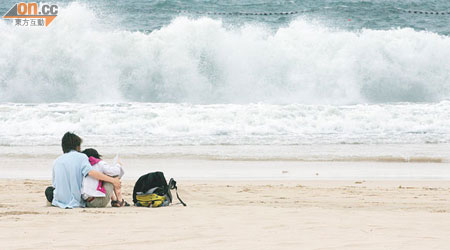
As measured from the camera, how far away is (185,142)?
1059cm

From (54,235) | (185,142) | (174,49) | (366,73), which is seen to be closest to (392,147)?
(185,142)

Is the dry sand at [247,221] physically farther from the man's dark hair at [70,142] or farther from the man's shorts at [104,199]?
the man's dark hair at [70,142]

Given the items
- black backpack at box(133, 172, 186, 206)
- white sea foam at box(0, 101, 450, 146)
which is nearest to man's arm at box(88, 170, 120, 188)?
black backpack at box(133, 172, 186, 206)

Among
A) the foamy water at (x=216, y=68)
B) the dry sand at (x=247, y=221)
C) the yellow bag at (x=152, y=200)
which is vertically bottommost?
the dry sand at (x=247, y=221)

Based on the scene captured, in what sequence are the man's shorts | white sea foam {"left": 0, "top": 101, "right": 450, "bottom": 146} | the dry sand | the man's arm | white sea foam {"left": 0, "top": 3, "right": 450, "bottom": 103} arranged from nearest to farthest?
the dry sand, the man's arm, the man's shorts, white sea foam {"left": 0, "top": 101, "right": 450, "bottom": 146}, white sea foam {"left": 0, "top": 3, "right": 450, "bottom": 103}

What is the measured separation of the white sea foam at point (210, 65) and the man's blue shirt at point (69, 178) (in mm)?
11354

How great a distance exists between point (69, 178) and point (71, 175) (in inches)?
1.6

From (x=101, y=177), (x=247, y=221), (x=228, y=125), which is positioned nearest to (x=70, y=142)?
(x=101, y=177)

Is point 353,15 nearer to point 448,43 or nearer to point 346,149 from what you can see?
point 448,43

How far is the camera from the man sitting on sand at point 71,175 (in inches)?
214

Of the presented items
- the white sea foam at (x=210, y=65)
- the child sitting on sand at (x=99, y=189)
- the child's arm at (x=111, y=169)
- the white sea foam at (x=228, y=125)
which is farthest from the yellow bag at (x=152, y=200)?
the white sea foam at (x=210, y=65)

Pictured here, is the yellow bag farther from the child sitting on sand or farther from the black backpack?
the child sitting on sand

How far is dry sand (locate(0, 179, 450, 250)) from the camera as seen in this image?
→ 12.4 ft

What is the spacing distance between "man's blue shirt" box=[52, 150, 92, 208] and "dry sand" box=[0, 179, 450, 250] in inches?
7.0
